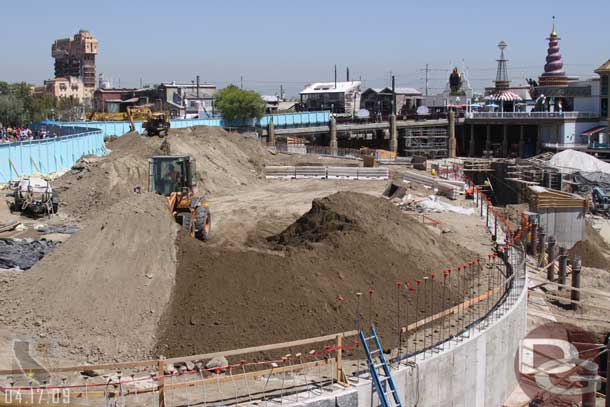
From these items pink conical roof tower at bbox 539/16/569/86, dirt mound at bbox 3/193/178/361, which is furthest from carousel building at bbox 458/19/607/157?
dirt mound at bbox 3/193/178/361

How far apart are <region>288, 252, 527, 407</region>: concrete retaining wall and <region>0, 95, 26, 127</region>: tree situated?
53.0 meters

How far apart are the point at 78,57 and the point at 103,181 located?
135m

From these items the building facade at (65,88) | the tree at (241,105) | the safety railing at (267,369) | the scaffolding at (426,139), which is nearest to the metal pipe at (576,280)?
the safety railing at (267,369)

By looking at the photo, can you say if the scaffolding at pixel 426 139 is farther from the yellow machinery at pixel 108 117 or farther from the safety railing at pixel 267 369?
the safety railing at pixel 267 369

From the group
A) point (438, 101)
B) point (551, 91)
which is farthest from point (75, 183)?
point (438, 101)

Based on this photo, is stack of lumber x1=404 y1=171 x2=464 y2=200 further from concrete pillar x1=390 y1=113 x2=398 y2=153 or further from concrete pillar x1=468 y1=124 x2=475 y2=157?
concrete pillar x1=468 y1=124 x2=475 y2=157

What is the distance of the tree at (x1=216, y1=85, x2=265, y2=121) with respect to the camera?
206 ft

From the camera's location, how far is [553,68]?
67500 millimetres

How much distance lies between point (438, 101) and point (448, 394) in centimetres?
6861

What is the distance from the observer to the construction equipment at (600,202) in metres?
36.0

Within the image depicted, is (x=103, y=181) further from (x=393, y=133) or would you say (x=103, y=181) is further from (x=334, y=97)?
(x=334, y=97)

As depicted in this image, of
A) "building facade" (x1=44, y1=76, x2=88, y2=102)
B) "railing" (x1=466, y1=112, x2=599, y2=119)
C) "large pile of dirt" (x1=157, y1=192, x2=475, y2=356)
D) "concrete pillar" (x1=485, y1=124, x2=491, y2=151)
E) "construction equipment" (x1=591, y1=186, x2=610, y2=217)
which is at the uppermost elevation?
Answer: "building facade" (x1=44, y1=76, x2=88, y2=102)

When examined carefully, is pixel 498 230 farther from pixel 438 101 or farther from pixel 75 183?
pixel 438 101

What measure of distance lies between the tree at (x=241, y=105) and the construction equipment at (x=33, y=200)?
36519 millimetres
